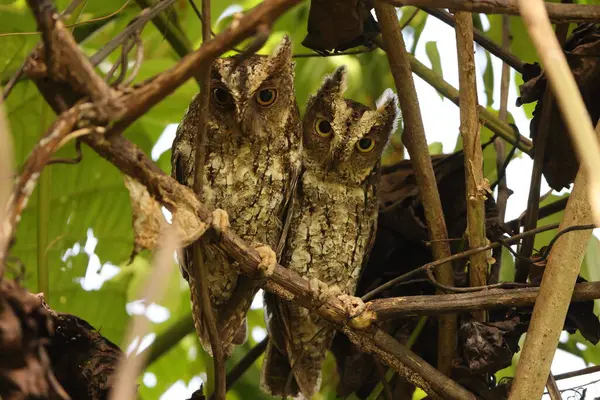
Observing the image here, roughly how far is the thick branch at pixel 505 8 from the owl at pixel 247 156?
1.06 metres

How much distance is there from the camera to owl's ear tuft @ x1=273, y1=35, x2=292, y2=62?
7.79 ft

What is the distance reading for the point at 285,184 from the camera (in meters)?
2.46

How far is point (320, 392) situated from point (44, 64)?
2.03 m

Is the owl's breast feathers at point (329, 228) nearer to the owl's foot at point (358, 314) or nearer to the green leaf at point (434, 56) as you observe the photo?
the green leaf at point (434, 56)


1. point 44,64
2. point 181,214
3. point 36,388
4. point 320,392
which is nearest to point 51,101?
point 44,64

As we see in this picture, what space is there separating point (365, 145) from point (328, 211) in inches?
10.6

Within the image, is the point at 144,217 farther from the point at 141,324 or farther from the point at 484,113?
the point at 484,113

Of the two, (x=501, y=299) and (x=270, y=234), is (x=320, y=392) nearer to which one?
(x=270, y=234)

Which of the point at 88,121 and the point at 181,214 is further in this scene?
the point at 181,214

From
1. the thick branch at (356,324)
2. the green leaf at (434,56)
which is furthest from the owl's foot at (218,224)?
the green leaf at (434,56)

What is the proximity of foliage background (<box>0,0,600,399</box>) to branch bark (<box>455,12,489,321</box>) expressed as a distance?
0.72m

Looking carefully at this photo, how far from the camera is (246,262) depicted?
173 centimetres

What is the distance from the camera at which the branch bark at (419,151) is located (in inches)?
78.5

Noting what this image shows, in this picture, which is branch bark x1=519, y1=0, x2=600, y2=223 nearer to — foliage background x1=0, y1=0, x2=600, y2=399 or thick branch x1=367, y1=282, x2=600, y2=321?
thick branch x1=367, y1=282, x2=600, y2=321
